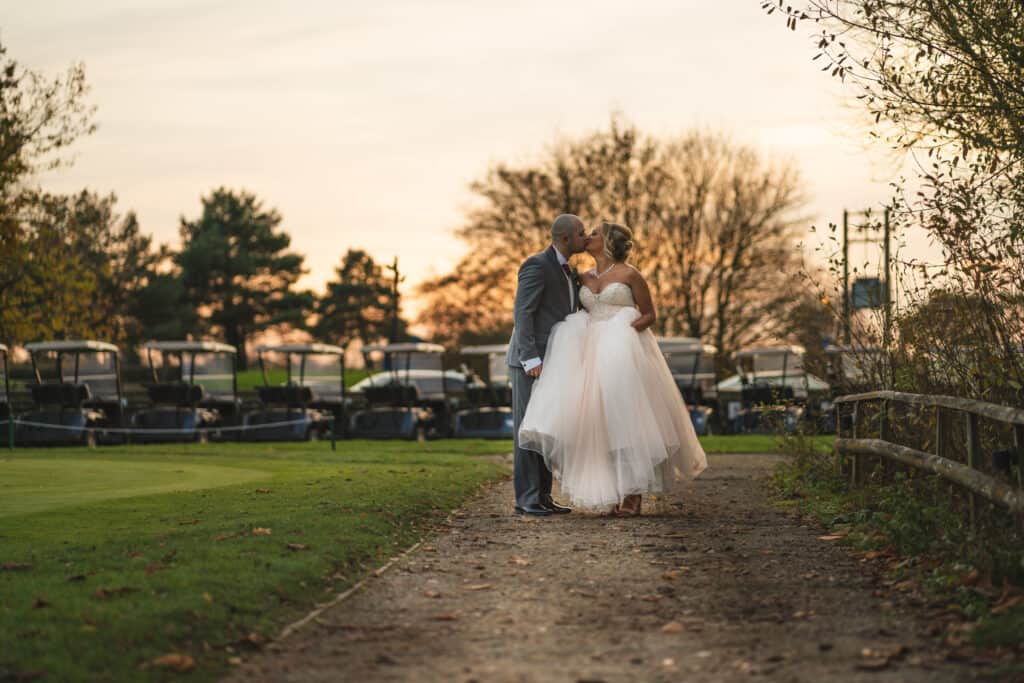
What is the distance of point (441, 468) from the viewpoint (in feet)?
61.5

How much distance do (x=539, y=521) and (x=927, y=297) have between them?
360 centimetres

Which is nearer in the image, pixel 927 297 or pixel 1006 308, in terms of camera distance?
pixel 1006 308

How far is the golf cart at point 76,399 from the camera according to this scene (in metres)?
28.5

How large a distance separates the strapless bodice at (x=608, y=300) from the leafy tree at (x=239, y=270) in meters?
66.7

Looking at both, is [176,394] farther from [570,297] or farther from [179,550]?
[179,550]

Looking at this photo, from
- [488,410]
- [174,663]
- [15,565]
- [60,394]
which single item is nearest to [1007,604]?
[174,663]

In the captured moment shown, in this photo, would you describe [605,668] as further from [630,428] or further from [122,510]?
[122,510]

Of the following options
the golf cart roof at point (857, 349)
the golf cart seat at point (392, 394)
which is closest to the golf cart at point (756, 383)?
the golf cart seat at point (392, 394)

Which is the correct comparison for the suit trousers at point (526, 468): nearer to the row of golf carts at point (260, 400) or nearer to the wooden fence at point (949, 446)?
the wooden fence at point (949, 446)

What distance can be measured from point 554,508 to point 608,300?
5.89ft

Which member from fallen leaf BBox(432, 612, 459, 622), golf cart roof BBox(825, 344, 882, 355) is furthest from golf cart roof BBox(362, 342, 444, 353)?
fallen leaf BBox(432, 612, 459, 622)

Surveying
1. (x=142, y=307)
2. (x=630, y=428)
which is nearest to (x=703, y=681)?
(x=630, y=428)

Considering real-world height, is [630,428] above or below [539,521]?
above

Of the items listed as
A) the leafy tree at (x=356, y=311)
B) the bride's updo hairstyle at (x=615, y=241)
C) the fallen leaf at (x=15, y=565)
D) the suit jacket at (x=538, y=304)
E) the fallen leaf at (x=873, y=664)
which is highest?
the leafy tree at (x=356, y=311)
